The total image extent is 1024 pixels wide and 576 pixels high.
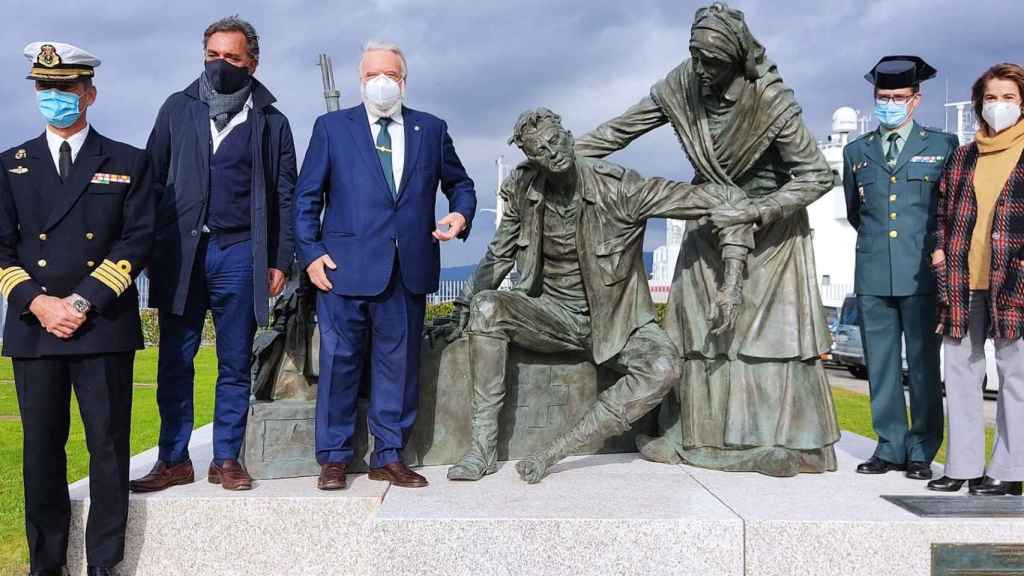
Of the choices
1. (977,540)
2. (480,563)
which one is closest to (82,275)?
A: (480,563)

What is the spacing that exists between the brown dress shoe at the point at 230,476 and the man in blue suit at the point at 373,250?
0.33 m

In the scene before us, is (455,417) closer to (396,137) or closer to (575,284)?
(575,284)

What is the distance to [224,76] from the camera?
4.17 metres

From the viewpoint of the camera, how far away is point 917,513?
3705 millimetres

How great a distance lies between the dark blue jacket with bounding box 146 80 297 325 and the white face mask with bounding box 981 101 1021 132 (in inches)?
129

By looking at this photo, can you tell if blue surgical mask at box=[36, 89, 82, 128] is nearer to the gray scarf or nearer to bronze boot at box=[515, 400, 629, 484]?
the gray scarf

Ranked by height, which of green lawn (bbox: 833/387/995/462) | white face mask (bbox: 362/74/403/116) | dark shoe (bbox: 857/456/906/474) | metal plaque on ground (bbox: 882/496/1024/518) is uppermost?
white face mask (bbox: 362/74/403/116)

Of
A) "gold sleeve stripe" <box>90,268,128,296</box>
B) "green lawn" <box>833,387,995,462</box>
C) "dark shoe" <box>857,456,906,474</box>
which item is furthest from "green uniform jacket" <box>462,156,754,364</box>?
"green lawn" <box>833,387,995,462</box>

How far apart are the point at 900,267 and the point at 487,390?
86.5 inches

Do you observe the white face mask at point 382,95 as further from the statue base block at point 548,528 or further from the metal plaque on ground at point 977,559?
the metal plaque on ground at point 977,559

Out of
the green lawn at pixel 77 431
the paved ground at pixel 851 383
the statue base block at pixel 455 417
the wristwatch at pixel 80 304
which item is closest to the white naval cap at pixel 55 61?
the wristwatch at pixel 80 304

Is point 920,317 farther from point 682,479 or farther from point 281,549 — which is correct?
point 281,549

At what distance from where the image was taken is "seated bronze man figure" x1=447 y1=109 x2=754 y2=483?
4332 millimetres

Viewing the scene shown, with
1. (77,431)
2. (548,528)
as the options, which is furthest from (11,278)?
(77,431)
